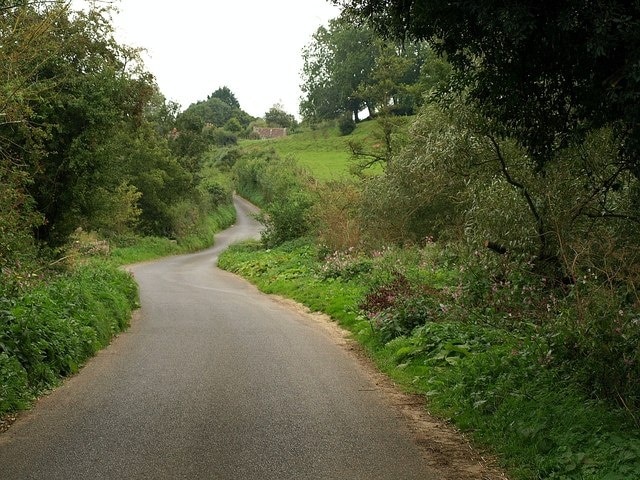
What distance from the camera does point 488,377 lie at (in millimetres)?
8422

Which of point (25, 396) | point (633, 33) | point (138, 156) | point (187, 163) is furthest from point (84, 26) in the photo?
point (187, 163)

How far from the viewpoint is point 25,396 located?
8.18 meters

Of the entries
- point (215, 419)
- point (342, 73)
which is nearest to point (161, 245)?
point (342, 73)

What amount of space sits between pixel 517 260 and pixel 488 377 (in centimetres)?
305

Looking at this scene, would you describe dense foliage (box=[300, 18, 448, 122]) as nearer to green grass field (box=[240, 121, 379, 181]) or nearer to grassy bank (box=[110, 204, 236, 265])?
green grass field (box=[240, 121, 379, 181])

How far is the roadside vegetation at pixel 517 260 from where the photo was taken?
6.05m

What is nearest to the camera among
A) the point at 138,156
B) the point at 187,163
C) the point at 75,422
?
the point at 75,422

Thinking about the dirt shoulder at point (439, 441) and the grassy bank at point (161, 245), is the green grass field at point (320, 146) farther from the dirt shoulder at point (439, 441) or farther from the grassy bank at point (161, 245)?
the dirt shoulder at point (439, 441)

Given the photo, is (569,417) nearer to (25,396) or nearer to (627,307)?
(627,307)

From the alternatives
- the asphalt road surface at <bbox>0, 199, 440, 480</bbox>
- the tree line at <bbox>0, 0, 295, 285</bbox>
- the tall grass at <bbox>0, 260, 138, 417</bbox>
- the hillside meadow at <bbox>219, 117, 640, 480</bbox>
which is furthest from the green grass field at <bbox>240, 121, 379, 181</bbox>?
the asphalt road surface at <bbox>0, 199, 440, 480</bbox>

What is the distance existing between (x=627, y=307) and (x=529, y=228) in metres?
3.05

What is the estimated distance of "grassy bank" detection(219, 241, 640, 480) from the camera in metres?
5.96

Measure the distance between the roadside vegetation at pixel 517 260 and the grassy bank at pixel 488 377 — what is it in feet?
0.08

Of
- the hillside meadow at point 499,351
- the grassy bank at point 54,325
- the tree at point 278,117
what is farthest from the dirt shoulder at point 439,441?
the tree at point 278,117
